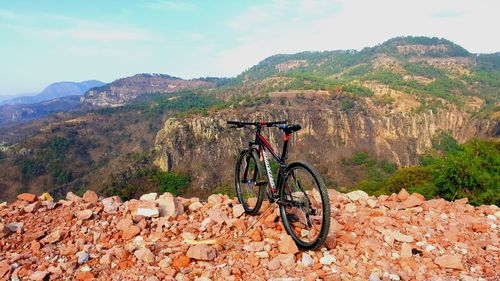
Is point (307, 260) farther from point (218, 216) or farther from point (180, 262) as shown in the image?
point (218, 216)

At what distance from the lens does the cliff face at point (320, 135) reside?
77688mm

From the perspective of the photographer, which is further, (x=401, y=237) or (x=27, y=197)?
(x=27, y=197)

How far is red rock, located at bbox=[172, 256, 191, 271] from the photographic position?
13.0ft

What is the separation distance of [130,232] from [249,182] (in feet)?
6.32

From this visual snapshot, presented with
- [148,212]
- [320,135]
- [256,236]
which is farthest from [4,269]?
[320,135]

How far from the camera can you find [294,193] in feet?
14.1

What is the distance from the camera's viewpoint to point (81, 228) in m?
4.86

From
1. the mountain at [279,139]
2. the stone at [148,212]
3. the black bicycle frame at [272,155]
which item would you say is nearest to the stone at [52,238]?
the stone at [148,212]

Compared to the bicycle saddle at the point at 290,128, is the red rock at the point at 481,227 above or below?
below

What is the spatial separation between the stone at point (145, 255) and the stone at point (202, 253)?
0.43 m

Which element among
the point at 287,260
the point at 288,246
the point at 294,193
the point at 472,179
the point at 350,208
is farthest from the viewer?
the point at 472,179

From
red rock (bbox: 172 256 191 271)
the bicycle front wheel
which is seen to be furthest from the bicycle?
red rock (bbox: 172 256 191 271)

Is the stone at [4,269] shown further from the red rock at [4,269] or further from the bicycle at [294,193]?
the bicycle at [294,193]

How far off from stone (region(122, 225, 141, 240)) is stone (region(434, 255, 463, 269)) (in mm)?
3754
